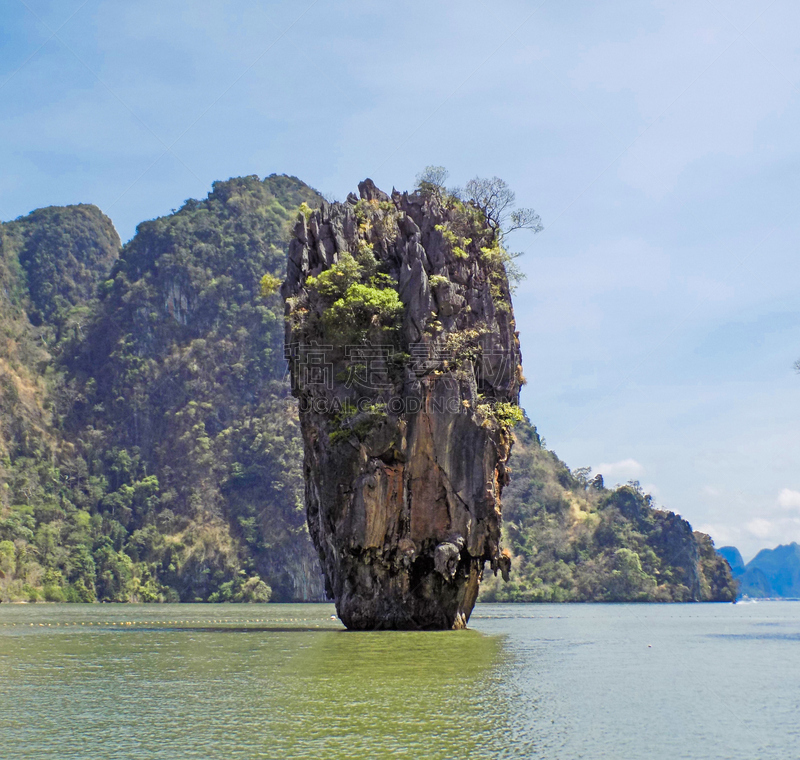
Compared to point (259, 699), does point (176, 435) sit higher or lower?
higher

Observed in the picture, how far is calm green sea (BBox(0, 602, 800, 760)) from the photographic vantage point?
51.5 ft

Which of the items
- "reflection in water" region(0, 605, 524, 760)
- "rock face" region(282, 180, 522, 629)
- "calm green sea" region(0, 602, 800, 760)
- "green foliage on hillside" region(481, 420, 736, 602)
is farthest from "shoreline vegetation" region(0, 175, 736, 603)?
"calm green sea" region(0, 602, 800, 760)

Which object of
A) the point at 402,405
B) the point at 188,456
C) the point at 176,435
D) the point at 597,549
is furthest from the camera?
the point at 176,435

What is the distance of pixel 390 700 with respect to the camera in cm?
1927

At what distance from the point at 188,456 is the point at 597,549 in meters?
63.4

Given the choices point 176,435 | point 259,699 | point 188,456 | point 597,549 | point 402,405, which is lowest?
point 259,699

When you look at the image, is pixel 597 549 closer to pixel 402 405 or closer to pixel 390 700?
pixel 402 405

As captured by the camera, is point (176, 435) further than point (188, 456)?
Yes

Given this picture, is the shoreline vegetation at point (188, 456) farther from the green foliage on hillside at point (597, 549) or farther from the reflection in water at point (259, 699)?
the reflection in water at point (259, 699)

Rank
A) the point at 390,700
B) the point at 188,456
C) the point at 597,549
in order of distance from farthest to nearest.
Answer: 1. the point at 188,456
2. the point at 597,549
3. the point at 390,700

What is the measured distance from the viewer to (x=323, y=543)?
39562 millimetres

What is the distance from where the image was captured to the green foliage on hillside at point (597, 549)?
123 meters

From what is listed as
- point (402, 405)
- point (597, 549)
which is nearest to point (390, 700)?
point (402, 405)

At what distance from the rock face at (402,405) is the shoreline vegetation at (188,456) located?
3008 inches
